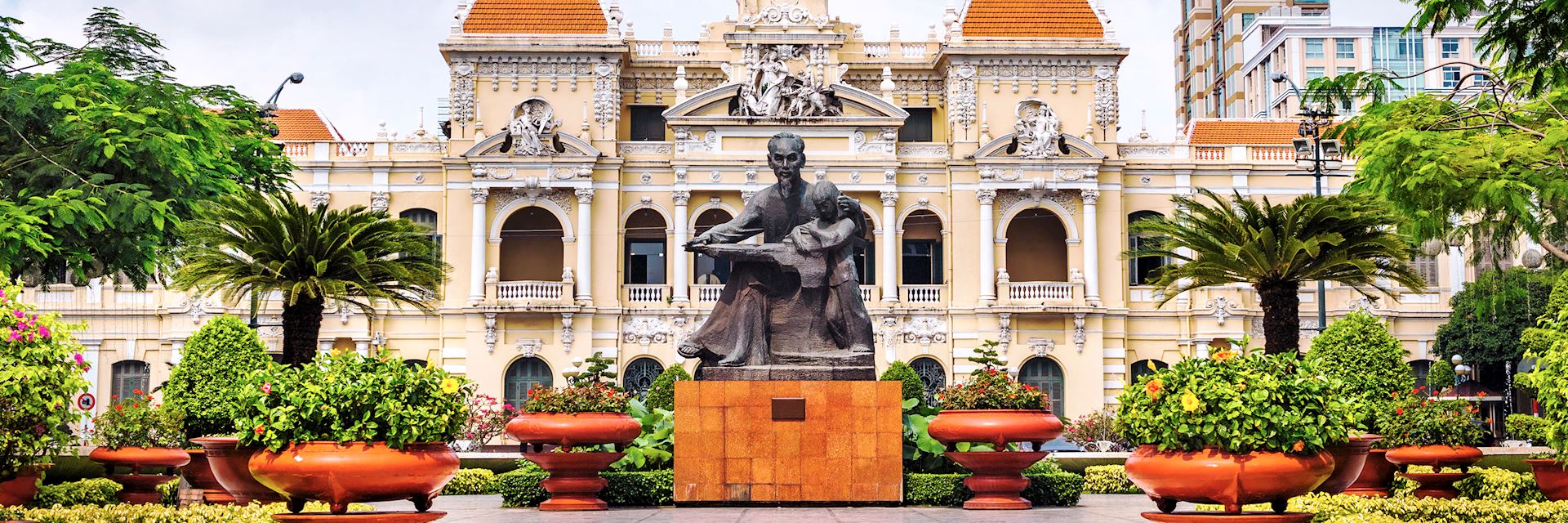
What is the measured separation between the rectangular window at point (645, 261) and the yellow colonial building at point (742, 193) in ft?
1.16

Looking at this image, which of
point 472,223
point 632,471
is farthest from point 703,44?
point 632,471

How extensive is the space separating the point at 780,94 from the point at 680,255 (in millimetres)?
5760

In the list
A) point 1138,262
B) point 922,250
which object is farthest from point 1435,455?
point 1138,262

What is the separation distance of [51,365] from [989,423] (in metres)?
8.53

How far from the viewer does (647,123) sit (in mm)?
52062

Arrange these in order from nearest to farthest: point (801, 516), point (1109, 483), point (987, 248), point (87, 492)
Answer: point (801, 516) → point (87, 492) → point (1109, 483) → point (987, 248)

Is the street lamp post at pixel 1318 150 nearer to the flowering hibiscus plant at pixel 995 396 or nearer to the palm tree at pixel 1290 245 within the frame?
the palm tree at pixel 1290 245

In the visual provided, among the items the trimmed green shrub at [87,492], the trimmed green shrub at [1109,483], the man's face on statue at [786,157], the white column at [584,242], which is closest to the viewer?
the man's face on statue at [786,157]

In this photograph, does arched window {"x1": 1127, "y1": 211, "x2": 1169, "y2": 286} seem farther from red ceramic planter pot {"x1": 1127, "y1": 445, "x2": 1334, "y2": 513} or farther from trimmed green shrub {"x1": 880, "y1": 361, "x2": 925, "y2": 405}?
red ceramic planter pot {"x1": 1127, "y1": 445, "x2": 1334, "y2": 513}

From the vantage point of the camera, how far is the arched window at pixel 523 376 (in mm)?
49156

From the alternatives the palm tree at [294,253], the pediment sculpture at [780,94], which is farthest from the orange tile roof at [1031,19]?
the palm tree at [294,253]

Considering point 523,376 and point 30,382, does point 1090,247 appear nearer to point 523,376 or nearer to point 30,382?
point 523,376

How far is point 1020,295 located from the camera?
4981 centimetres

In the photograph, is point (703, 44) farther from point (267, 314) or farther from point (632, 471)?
point (632, 471)
